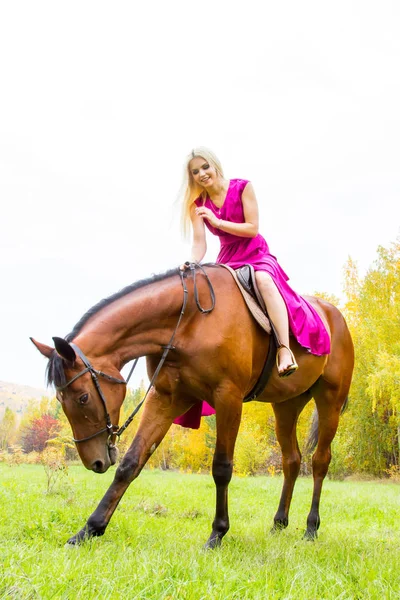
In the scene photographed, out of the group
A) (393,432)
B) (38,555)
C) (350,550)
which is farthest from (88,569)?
(393,432)

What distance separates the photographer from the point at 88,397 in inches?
149

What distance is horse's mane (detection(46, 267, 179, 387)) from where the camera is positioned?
365cm

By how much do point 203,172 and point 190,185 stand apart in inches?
10.2

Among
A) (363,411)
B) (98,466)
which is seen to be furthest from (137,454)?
(363,411)

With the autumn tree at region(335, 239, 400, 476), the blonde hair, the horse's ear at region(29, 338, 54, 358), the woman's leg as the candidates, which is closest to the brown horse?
the horse's ear at region(29, 338, 54, 358)

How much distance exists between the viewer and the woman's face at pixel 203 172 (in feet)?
16.0

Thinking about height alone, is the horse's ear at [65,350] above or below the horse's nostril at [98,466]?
above

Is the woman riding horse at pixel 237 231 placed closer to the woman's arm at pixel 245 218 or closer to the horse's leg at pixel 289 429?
the woman's arm at pixel 245 218

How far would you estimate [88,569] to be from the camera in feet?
9.14

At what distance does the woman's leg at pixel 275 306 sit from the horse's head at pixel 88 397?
4.74 feet

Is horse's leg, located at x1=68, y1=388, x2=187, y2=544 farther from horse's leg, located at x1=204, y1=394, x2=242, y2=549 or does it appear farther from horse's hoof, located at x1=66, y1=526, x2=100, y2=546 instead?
horse's leg, located at x1=204, y1=394, x2=242, y2=549

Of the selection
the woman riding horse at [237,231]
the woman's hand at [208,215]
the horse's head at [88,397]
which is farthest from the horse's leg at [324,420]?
the horse's head at [88,397]

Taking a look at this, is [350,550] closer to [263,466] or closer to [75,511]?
[75,511]

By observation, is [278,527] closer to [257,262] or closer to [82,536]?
[82,536]
